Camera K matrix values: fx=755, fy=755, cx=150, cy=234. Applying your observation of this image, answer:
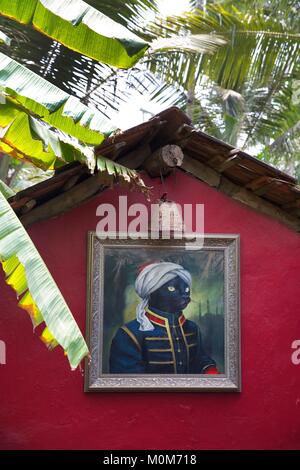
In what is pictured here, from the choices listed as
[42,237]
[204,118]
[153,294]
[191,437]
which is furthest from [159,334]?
[204,118]

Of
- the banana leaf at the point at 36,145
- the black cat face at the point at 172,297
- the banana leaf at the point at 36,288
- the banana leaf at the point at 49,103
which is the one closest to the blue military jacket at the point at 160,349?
the black cat face at the point at 172,297

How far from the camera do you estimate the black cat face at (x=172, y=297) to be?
7488mm

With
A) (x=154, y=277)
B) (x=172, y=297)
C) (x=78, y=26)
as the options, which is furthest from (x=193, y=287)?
(x=78, y=26)

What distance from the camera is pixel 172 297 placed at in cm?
752

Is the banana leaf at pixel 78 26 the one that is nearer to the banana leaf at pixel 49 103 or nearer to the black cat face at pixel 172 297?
the banana leaf at pixel 49 103

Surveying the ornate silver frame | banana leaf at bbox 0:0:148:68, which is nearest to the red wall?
the ornate silver frame

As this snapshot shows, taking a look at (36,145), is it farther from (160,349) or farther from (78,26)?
(160,349)

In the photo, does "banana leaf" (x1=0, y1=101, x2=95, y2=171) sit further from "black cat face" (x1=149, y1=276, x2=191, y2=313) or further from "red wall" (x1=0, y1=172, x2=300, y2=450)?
→ "black cat face" (x1=149, y1=276, x2=191, y2=313)

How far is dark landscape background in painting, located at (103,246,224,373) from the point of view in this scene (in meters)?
7.41

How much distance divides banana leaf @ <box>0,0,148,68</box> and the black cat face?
101 inches

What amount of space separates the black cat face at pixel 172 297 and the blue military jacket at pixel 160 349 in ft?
0.24

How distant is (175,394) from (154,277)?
1159 millimetres

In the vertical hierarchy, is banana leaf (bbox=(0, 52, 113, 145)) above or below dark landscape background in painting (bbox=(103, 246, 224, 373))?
above
